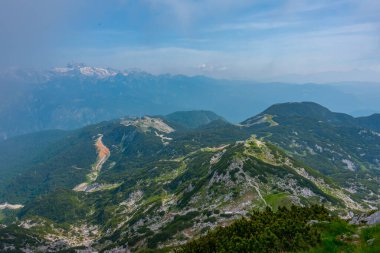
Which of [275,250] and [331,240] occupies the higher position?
[331,240]

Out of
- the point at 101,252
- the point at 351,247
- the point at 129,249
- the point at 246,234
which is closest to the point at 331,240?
the point at 351,247

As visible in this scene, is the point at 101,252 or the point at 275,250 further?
the point at 101,252

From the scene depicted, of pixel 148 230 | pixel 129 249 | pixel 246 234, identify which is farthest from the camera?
pixel 148 230

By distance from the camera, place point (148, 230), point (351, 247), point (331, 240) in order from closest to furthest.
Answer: point (351, 247), point (331, 240), point (148, 230)

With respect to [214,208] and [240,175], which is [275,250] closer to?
[214,208]

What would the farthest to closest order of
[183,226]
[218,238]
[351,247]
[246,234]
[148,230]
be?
[148,230]
[183,226]
[218,238]
[246,234]
[351,247]

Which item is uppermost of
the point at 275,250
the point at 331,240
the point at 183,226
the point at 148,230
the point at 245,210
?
the point at 331,240

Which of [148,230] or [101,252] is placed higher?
[148,230]

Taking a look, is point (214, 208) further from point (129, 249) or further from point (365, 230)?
point (365, 230)

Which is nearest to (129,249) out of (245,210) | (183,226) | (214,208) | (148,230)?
(148,230)
